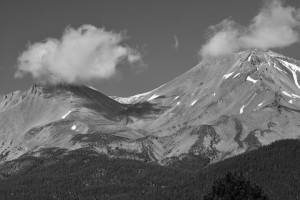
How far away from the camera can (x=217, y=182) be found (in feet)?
534

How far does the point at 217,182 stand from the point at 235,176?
421 cm

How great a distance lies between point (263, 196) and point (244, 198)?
436cm

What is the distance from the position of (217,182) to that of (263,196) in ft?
32.7

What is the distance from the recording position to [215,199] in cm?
15925

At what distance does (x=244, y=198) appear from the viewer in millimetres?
157750

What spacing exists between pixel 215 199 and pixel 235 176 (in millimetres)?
7811

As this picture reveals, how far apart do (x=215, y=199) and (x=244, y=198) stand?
19.4 feet

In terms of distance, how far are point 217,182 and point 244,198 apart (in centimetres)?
755

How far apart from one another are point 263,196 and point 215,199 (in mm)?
9757

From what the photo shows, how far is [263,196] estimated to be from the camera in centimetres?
15938
